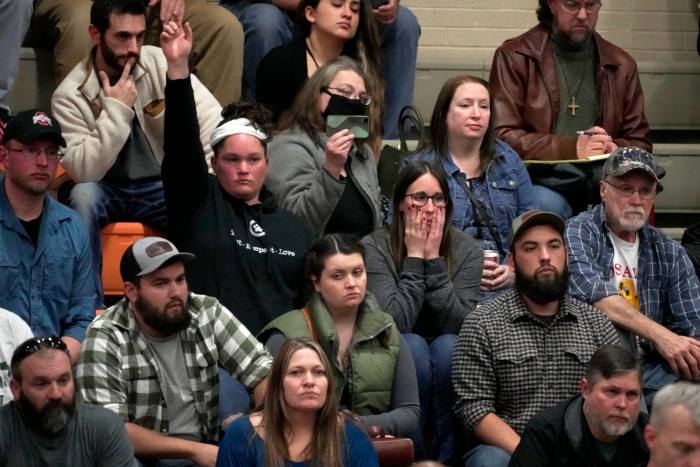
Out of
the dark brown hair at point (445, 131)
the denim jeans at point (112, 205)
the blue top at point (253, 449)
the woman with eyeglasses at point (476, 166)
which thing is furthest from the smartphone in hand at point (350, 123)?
the blue top at point (253, 449)

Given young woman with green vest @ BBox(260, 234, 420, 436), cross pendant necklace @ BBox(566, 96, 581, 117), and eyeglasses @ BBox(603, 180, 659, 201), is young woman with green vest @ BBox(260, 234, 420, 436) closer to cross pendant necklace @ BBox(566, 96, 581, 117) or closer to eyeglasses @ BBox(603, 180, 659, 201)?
eyeglasses @ BBox(603, 180, 659, 201)

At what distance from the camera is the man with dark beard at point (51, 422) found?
17.6 ft

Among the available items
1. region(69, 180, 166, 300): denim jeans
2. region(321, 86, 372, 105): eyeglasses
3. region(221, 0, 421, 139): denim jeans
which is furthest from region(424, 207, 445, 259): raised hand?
region(221, 0, 421, 139): denim jeans

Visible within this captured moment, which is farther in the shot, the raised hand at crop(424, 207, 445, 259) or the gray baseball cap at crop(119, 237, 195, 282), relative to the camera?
the raised hand at crop(424, 207, 445, 259)

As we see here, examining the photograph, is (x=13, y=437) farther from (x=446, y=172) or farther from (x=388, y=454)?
(x=446, y=172)

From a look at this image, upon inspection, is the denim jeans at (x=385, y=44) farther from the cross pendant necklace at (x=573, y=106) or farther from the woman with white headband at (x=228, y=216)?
the woman with white headband at (x=228, y=216)

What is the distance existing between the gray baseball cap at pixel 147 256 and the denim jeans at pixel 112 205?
0.80 m

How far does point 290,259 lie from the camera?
6.44 m

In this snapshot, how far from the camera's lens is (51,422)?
212 inches

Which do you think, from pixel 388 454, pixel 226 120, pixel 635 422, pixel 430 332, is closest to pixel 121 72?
pixel 226 120

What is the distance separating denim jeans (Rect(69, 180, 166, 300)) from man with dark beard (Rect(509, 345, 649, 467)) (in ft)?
6.42

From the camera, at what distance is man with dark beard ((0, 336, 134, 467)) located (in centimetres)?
538

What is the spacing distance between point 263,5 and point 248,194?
176cm

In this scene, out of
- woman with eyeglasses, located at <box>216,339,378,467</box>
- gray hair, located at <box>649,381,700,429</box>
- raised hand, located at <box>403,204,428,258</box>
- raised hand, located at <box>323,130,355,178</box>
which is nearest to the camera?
gray hair, located at <box>649,381,700,429</box>
